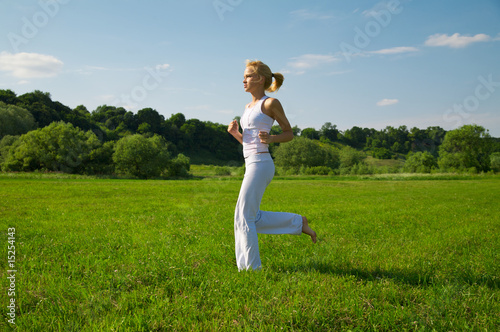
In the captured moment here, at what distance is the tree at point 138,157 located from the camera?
208 ft

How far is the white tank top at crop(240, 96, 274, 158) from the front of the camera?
5039mm

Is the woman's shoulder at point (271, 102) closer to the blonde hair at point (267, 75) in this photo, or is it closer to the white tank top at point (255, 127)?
the white tank top at point (255, 127)

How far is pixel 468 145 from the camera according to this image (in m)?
77.4

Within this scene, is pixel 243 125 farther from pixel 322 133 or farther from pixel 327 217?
pixel 322 133

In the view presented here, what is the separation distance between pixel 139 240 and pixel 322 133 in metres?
157

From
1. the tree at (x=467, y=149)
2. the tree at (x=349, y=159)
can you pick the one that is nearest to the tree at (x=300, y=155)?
the tree at (x=349, y=159)

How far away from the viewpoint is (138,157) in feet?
211

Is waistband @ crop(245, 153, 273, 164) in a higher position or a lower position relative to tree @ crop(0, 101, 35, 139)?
lower

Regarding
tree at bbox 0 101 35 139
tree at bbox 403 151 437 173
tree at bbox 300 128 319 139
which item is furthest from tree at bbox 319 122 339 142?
tree at bbox 0 101 35 139

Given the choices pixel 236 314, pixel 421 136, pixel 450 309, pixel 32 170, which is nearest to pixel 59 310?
pixel 236 314

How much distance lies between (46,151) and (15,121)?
83.1ft

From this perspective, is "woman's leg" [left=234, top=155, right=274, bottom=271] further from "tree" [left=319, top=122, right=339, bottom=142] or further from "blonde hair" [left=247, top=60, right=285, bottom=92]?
"tree" [left=319, top=122, right=339, bottom=142]

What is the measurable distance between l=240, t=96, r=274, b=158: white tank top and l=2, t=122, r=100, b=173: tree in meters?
56.9

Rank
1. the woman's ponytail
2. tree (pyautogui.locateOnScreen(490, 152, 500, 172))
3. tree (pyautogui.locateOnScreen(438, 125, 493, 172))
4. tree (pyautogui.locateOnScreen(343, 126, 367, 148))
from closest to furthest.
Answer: the woman's ponytail → tree (pyautogui.locateOnScreen(490, 152, 500, 172)) → tree (pyautogui.locateOnScreen(438, 125, 493, 172)) → tree (pyautogui.locateOnScreen(343, 126, 367, 148))
